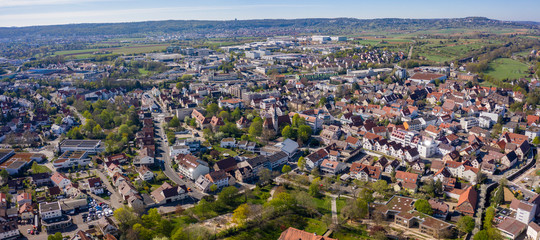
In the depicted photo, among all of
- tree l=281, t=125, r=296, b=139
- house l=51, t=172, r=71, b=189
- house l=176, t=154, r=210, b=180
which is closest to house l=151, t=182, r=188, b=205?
house l=176, t=154, r=210, b=180

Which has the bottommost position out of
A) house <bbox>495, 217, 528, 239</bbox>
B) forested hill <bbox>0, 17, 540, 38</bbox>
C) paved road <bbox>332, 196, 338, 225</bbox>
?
paved road <bbox>332, 196, 338, 225</bbox>

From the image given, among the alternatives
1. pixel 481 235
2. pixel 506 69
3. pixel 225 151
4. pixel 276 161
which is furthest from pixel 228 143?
pixel 506 69

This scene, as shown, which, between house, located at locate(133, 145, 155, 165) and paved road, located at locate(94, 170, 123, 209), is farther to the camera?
house, located at locate(133, 145, 155, 165)

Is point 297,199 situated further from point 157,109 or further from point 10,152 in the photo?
point 157,109

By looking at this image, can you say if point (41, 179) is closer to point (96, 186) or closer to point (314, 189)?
point (96, 186)

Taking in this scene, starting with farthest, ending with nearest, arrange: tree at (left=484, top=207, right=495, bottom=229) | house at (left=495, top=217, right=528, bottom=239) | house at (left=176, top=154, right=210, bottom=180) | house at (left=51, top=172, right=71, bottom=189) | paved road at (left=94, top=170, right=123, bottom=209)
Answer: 1. house at (left=176, top=154, right=210, bottom=180)
2. house at (left=51, top=172, right=71, bottom=189)
3. paved road at (left=94, top=170, right=123, bottom=209)
4. tree at (left=484, top=207, right=495, bottom=229)
5. house at (left=495, top=217, right=528, bottom=239)

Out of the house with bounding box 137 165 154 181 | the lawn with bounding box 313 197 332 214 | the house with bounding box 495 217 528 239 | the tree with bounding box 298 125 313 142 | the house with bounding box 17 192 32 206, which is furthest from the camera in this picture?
the tree with bounding box 298 125 313 142

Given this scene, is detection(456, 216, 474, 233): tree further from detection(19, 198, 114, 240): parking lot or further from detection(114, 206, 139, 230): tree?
detection(19, 198, 114, 240): parking lot
